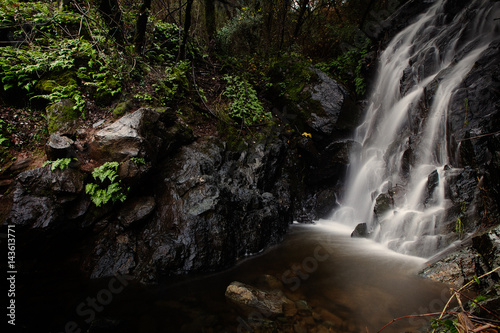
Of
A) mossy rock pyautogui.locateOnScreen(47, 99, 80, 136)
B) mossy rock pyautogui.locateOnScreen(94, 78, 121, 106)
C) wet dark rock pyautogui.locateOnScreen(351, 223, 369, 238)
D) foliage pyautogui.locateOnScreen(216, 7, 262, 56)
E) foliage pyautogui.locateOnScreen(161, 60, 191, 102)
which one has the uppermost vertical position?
foliage pyautogui.locateOnScreen(216, 7, 262, 56)

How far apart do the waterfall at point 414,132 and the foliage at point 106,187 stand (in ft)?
20.5

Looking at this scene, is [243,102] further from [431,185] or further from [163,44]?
[431,185]

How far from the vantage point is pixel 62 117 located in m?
4.88

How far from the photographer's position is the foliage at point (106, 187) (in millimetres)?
4250

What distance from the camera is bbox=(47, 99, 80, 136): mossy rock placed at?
4.75 m

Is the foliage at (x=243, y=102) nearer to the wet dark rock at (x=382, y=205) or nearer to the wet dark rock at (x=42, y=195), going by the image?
the wet dark rock at (x=382, y=205)

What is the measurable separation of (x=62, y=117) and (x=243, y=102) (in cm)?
516

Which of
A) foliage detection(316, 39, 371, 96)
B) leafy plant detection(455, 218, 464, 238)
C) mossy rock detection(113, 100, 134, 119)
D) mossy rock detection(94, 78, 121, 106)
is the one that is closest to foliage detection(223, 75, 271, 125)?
mossy rock detection(113, 100, 134, 119)

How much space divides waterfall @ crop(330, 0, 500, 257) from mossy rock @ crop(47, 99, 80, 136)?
7.80m

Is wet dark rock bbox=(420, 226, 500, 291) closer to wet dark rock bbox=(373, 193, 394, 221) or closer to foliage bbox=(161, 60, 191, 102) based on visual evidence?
wet dark rock bbox=(373, 193, 394, 221)

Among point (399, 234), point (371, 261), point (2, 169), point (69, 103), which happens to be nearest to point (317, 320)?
point (371, 261)

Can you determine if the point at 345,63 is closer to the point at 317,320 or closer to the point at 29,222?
the point at 317,320

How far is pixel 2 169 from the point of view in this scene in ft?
13.2

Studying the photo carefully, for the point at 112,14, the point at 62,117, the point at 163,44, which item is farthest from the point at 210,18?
the point at 62,117
